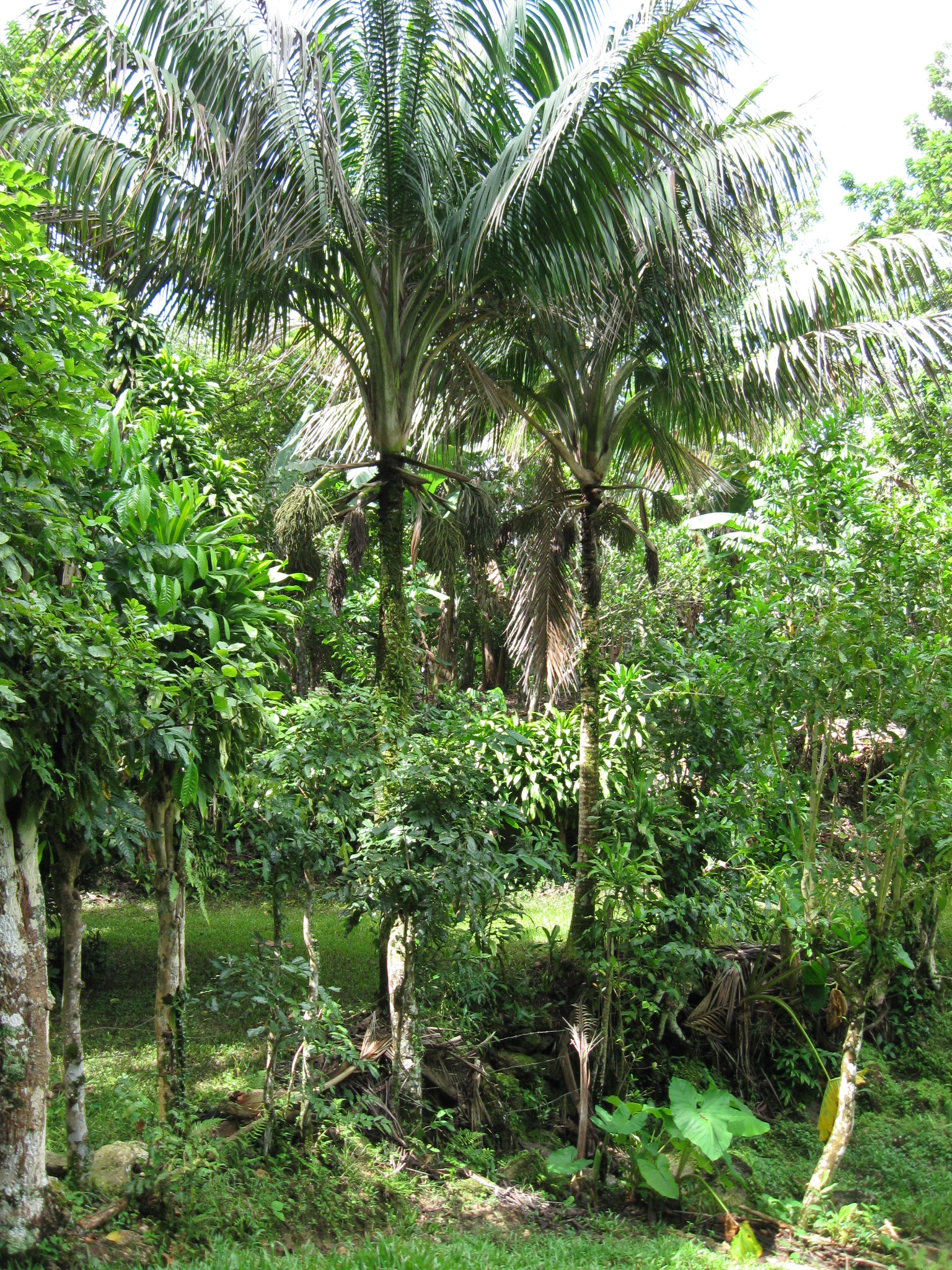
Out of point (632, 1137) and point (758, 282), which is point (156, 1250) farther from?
point (758, 282)

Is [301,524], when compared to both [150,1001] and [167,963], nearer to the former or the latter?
[167,963]

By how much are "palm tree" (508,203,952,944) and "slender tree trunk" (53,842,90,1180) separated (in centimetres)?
413

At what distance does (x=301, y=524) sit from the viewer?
20.4 feet

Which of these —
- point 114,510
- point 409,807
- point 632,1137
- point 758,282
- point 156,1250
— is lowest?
point 632,1137

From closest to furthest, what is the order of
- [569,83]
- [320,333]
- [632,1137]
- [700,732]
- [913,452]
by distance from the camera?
[569,83], [632,1137], [320,333], [700,732], [913,452]

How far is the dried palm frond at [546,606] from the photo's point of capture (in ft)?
27.8

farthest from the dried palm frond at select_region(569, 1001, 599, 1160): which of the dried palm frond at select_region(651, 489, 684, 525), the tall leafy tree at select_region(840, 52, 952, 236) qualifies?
the tall leafy tree at select_region(840, 52, 952, 236)

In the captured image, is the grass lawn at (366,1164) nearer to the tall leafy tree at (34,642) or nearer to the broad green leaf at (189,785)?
the tall leafy tree at (34,642)

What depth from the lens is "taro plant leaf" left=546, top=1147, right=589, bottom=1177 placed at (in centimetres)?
582

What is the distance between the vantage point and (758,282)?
7758mm

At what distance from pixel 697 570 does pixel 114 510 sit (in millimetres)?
5812

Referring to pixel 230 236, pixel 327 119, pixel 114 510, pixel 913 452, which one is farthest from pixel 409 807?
pixel 913 452

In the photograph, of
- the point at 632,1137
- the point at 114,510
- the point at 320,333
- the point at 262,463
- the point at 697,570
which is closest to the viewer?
the point at 114,510

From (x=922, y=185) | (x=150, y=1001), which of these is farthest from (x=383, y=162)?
(x=922, y=185)
